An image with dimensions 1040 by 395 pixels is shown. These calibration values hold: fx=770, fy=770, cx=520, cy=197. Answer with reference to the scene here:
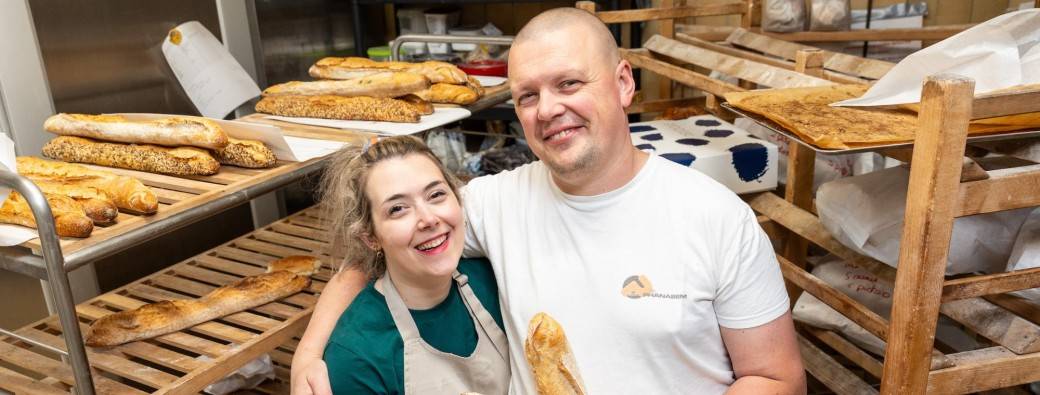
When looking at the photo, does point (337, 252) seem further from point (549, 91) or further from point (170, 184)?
point (549, 91)

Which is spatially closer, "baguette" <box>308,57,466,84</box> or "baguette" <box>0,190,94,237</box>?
"baguette" <box>0,190,94,237</box>

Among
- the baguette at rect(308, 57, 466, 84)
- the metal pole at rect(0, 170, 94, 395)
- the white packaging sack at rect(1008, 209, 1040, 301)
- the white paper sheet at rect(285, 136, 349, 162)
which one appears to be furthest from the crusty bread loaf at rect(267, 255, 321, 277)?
the white packaging sack at rect(1008, 209, 1040, 301)

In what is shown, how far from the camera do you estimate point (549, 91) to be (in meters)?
1.31

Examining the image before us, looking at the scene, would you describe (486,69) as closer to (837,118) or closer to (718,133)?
(718,133)

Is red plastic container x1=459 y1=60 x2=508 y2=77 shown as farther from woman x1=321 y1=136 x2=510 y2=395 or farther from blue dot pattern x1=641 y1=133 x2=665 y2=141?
woman x1=321 y1=136 x2=510 y2=395

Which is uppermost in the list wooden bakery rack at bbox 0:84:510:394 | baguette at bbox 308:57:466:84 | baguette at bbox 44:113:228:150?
baguette at bbox 308:57:466:84

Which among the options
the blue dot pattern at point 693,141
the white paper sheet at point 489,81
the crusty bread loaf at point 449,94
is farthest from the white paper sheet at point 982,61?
the white paper sheet at point 489,81

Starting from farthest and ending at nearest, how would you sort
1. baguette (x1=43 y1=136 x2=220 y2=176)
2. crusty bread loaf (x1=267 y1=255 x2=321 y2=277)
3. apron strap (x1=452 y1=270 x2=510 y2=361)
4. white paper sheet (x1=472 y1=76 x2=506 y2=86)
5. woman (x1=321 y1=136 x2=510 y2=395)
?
white paper sheet (x1=472 y1=76 x2=506 y2=86) → crusty bread loaf (x1=267 y1=255 x2=321 y2=277) → baguette (x1=43 y1=136 x2=220 y2=176) → apron strap (x1=452 y1=270 x2=510 y2=361) → woman (x1=321 y1=136 x2=510 y2=395)

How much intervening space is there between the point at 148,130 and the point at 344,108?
1.52 feet

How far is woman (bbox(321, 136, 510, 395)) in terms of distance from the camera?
1.33 meters

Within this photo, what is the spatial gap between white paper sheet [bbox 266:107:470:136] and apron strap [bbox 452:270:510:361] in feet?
1.49

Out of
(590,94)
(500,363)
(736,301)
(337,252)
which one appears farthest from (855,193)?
(337,252)

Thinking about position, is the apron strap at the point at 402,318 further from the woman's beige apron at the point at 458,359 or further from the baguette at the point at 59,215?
the baguette at the point at 59,215

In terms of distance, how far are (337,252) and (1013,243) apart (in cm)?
128
